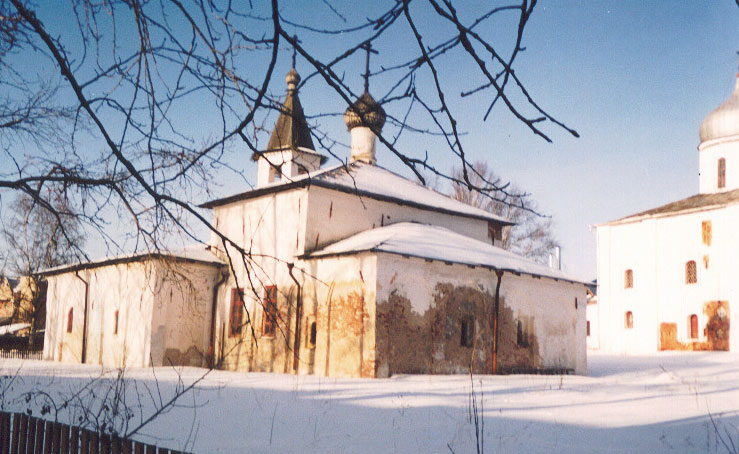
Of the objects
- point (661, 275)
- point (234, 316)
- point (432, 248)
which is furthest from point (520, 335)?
point (661, 275)

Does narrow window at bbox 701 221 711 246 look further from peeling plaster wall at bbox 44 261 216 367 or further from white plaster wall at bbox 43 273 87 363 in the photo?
white plaster wall at bbox 43 273 87 363

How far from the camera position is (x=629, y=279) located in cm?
3284

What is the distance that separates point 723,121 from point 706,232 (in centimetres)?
578

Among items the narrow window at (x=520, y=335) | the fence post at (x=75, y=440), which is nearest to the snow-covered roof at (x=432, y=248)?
the narrow window at (x=520, y=335)

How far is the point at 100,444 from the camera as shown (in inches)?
186

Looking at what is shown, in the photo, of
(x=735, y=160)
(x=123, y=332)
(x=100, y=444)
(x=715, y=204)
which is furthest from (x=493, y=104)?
(x=735, y=160)

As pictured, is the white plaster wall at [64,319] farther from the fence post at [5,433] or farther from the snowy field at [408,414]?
the fence post at [5,433]

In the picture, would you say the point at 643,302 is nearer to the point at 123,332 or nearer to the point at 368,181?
the point at 368,181

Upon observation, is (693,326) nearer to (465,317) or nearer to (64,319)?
(465,317)

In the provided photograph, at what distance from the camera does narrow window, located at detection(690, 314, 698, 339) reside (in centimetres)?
2947

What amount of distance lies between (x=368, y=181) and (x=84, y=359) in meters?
9.87

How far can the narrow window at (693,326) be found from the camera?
29469mm

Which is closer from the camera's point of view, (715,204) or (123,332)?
(123,332)

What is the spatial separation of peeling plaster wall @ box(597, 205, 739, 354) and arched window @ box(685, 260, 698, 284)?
0.19 meters
